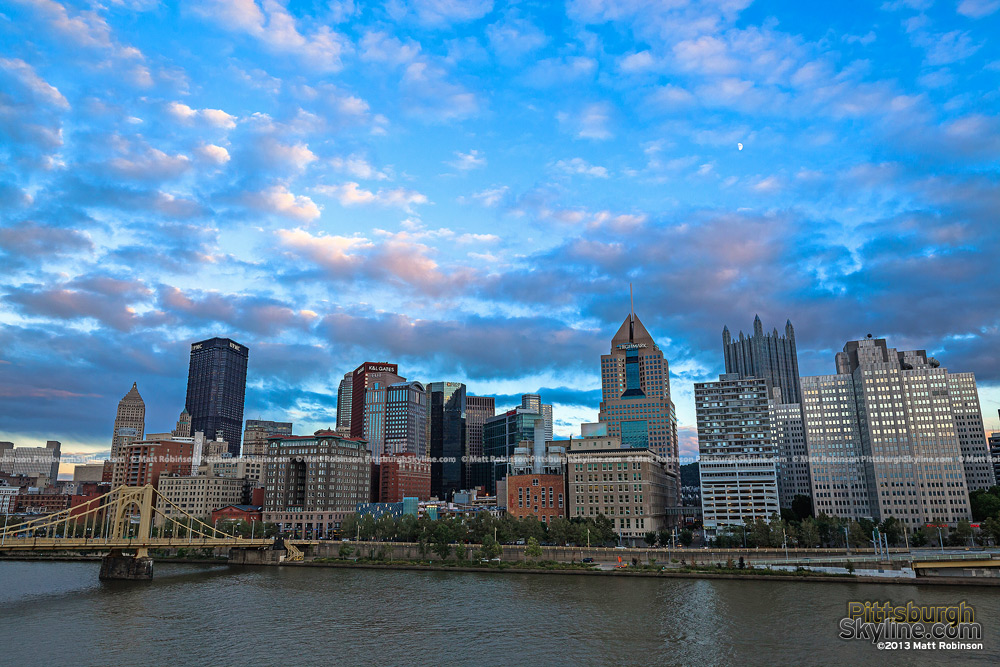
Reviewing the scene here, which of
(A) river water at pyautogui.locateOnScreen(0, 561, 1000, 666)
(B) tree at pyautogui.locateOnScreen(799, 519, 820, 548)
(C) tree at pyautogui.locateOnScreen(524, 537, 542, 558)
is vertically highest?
(B) tree at pyautogui.locateOnScreen(799, 519, 820, 548)

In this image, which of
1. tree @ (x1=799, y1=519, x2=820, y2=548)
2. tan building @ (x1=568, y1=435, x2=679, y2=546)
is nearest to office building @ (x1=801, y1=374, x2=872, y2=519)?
tan building @ (x1=568, y1=435, x2=679, y2=546)

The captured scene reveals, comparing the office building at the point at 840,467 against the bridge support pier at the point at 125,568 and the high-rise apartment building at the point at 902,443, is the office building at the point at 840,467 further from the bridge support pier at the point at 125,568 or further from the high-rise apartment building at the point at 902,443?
the bridge support pier at the point at 125,568

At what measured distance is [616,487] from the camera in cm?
16575

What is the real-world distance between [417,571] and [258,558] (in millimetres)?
46556

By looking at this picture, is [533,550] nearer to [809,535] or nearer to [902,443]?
[809,535]

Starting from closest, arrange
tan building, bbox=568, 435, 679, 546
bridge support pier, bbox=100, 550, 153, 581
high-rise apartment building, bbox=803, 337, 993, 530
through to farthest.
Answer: bridge support pier, bbox=100, 550, 153, 581
tan building, bbox=568, 435, 679, 546
high-rise apartment building, bbox=803, 337, 993, 530

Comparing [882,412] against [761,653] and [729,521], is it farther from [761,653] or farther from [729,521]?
[761,653]

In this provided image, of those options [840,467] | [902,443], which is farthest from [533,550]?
[902,443]

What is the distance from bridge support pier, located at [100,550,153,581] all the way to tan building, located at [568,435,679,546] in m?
95.8

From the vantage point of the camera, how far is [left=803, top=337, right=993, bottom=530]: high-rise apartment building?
169500 millimetres

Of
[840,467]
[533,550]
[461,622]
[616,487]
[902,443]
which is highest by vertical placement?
[902,443]

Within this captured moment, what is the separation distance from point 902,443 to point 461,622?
520 feet

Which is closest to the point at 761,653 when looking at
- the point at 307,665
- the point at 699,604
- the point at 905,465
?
the point at 699,604

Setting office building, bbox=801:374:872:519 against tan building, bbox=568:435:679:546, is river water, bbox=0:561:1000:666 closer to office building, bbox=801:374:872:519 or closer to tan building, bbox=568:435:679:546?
tan building, bbox=568:435:679:546
